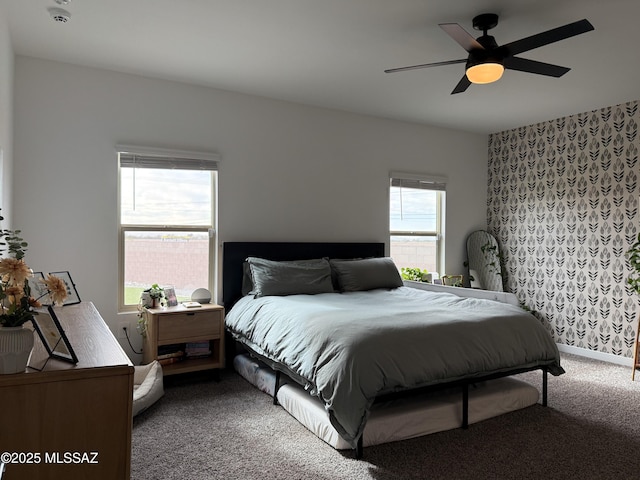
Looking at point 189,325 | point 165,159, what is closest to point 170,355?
point 189,325

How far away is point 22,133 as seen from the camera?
11.7 feet

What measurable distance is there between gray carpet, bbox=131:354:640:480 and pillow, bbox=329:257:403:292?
53.7 inches

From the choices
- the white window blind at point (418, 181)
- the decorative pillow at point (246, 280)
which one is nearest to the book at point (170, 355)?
the decorative pillow at point (246, 280)

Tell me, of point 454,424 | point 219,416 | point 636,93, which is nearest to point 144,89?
point 219,416

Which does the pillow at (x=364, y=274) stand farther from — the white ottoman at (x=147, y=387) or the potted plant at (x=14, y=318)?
the potted plant at (x=14, y=318)

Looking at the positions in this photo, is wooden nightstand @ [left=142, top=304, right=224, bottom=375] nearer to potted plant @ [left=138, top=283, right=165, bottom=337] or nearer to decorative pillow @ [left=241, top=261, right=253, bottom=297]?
potted plant @ [left=138, top=283, right=165, bottom=337]

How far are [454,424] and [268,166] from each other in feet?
9.34

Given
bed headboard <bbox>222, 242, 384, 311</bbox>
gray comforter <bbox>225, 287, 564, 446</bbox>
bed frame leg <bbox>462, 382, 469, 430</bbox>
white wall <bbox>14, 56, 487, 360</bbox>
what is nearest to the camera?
gray comforter <bbox>225, 287, 564, 446</bbox>

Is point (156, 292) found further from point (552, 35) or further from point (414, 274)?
point (552, 35)

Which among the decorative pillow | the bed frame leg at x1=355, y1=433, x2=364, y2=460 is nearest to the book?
the decorative pillow

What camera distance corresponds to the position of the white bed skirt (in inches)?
108

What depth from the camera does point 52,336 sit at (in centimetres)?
158

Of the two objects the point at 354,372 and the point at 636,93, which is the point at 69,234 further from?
the point at 636,93

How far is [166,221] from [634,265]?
4.36m
